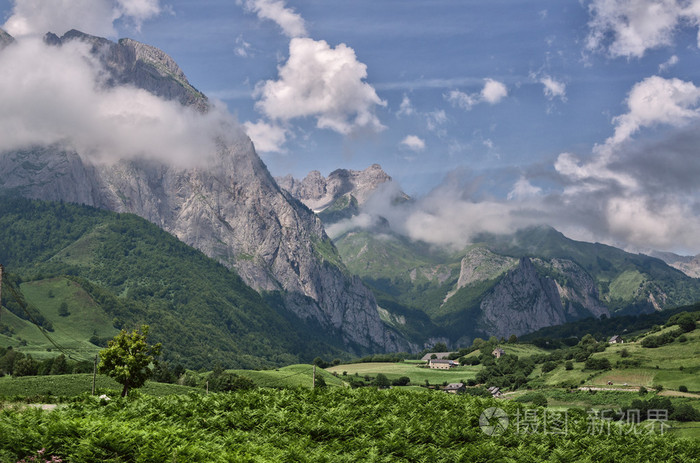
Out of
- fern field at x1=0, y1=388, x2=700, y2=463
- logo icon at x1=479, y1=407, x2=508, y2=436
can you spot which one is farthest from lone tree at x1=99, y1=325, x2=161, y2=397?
logo icon at x1=479, y1=407, x2=508, y2=436

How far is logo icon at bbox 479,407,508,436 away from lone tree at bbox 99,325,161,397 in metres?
37.8

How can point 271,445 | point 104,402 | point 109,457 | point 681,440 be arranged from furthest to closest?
point 681,440
point 104,402
point 271,445
point 109,457

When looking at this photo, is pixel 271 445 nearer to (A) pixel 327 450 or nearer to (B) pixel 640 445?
(A) pixel 327 450

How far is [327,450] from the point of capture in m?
40.1

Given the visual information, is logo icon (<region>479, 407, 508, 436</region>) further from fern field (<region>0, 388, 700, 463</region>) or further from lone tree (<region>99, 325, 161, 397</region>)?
lone tree (<region>99, 325, 161, 397</region>)

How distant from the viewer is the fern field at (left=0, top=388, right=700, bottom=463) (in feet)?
99.0

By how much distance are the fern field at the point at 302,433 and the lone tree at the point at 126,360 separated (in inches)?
590

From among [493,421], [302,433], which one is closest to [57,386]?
[302,433]

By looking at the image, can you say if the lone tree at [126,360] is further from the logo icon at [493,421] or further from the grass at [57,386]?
the logo icon at [493,421]

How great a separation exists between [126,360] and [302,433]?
28073 mm

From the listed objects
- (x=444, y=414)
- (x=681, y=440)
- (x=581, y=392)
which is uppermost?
(x=444, y=414)

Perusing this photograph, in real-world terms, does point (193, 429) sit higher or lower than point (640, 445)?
higher

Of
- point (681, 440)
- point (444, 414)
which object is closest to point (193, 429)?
point (444, 414)

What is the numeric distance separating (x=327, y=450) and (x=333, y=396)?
1831 cm
